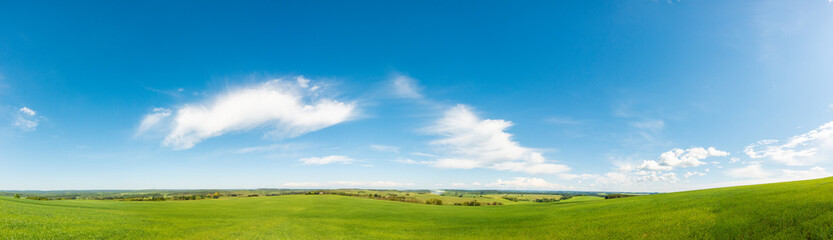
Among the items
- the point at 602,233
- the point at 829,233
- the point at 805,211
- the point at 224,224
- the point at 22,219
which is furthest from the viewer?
the point at 224,224

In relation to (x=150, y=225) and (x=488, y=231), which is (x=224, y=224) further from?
(x=488, y=231)

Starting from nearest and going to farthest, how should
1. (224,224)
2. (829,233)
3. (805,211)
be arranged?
(829,233)
(805,211)
(224,224)

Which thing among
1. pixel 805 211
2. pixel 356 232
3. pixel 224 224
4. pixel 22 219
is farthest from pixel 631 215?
pixel 22 219

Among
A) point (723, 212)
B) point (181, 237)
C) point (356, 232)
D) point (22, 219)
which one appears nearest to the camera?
point (723, 212)

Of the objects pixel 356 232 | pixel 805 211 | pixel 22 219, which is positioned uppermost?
pixel 805 211

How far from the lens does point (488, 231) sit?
36.0 metres

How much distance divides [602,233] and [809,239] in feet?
39.9

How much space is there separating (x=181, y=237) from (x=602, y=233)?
4262cm

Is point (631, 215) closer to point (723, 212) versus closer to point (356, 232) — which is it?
point (723, 212)

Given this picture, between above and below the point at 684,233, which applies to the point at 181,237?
below

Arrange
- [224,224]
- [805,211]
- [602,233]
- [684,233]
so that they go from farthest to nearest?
1. [224,224]
2. [602,233]
3. [684,233]
4. [805,211]

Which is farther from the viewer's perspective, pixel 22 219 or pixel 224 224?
pixel 224 224

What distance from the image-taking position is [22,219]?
2947cm

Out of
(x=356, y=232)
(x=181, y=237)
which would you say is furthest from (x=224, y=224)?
(x=356, y=232)
